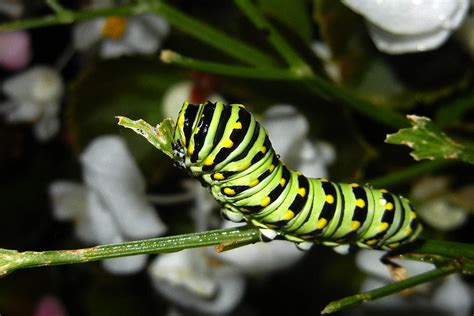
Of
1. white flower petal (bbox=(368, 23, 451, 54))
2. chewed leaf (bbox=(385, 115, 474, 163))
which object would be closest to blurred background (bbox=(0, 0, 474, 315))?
white flower petal (bbox=(368, 23, 451, 54))

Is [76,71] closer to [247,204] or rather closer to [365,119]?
[365,119]

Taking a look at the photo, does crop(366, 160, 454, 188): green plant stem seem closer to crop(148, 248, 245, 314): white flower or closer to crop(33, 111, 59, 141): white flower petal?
crop(148, 248, 245, 314): white flower

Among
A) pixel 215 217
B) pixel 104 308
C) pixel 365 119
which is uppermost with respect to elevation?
pixel 365 119

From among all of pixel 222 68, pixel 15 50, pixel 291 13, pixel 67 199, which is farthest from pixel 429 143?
pixel 15 50

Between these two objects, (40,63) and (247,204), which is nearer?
(247,204)

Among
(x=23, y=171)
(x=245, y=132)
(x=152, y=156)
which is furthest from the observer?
(x=23, y=171)

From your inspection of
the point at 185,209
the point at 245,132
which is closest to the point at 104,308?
the point at 185,209
